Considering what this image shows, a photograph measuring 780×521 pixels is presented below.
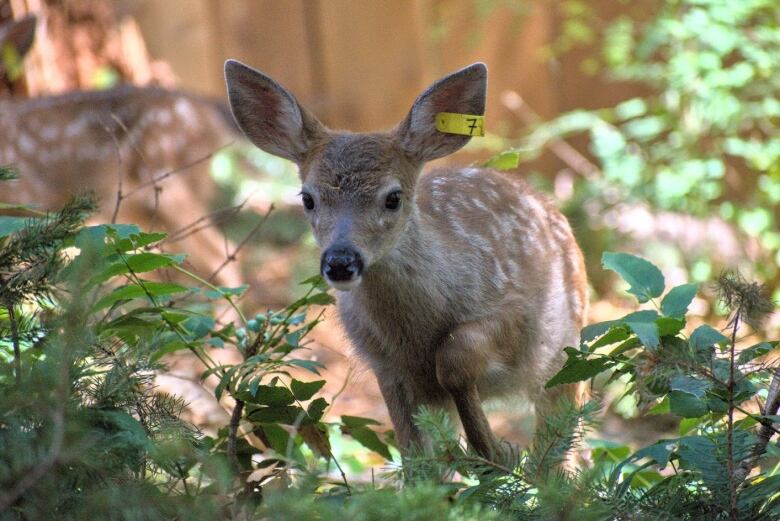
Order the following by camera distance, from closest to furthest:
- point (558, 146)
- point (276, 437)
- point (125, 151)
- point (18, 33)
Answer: point (276, 437)
point (18, 33)
point (125, 151)
point (558, 146)

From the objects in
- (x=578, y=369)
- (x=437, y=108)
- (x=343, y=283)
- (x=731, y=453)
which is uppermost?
(x=437, y=108)

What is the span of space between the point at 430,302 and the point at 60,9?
5.39 meters

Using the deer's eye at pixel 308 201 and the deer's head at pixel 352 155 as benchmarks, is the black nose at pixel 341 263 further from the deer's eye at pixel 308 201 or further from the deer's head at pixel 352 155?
the deer's eye at pixel 308 201

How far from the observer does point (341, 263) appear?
123 inches

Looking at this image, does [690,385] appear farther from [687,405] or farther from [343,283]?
[343,283]

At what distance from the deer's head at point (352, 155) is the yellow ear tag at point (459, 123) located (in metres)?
0.03

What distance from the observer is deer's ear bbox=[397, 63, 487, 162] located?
3604 mm

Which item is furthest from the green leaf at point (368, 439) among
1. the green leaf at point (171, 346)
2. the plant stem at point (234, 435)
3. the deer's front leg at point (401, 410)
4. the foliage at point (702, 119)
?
the foliage at point (702, 119)

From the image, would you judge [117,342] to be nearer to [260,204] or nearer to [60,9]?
[60,9]

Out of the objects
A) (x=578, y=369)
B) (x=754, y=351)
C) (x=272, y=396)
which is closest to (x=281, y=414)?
(x=272, y=396)

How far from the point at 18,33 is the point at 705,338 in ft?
18.8

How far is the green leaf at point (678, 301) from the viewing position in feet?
8.27

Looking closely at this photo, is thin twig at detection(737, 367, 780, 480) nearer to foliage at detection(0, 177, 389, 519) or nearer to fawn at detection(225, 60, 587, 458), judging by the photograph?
fawn at detection(225, 60, 587, 458)

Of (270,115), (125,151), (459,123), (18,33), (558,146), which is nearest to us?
(459,123)
